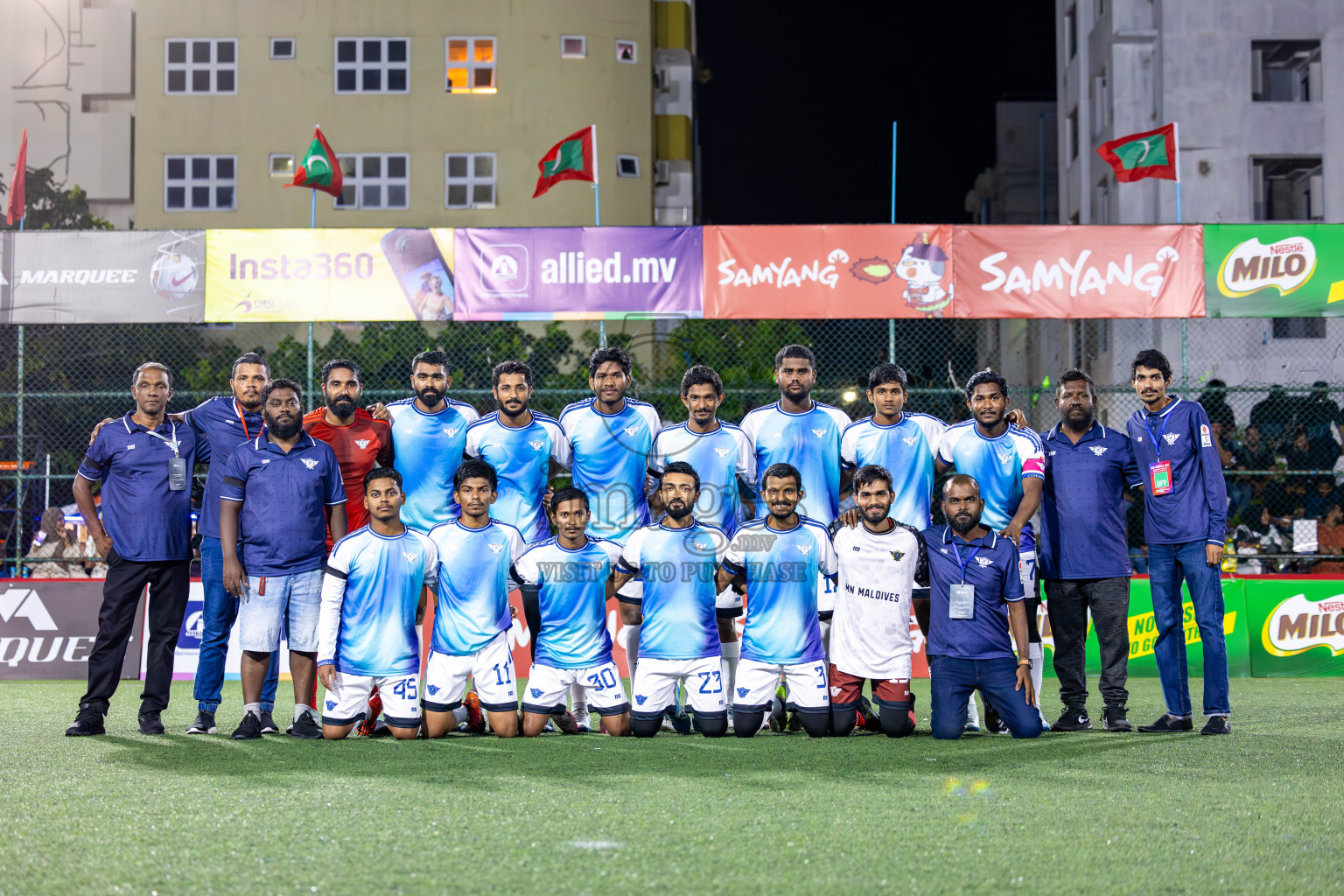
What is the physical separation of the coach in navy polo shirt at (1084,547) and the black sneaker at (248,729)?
14.7 ft

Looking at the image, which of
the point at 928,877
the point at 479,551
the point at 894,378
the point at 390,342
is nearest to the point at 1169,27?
the point at 390,342

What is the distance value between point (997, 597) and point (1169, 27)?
24203 mm

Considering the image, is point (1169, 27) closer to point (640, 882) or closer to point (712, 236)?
point (712, 236)

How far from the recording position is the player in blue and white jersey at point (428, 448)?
7484mm

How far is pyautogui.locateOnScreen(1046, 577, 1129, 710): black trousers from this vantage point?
718 cm

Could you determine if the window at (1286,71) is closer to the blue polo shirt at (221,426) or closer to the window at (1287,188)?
the window at (1287,188)

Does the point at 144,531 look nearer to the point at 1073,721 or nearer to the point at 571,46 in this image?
the point at 1073,721

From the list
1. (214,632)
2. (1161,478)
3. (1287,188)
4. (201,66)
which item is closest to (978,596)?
(1161,478)

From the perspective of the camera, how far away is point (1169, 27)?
26875 millimetres

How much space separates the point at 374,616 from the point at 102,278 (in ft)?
23.6

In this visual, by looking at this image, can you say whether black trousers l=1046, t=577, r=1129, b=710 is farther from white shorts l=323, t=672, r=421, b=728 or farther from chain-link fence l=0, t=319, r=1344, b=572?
chain-link fence l=0, t=319, r=1344, b=572

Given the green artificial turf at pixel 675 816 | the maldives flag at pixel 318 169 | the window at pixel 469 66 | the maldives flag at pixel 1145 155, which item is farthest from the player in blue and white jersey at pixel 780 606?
the window at pixel 469 66

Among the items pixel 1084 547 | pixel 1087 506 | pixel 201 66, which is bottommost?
pixel 1084 547

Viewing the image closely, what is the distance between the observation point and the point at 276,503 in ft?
22.6
